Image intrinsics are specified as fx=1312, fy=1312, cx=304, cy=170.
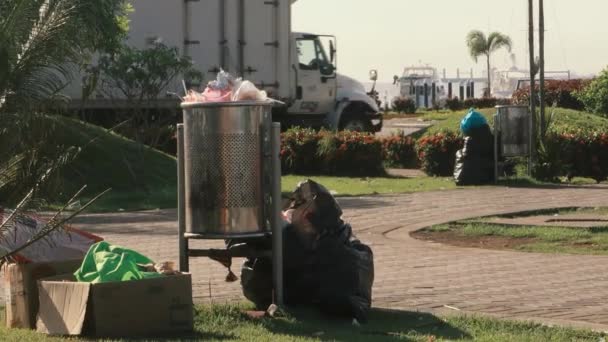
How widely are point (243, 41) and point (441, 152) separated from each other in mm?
7630

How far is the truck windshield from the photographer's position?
1329 inches

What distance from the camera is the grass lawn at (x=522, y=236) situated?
13195mm

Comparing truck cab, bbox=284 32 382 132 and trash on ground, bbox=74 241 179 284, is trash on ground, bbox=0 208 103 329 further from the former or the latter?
truck cab, bbox=284 32 382 132

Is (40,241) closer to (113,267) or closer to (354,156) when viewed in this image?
(113,267)

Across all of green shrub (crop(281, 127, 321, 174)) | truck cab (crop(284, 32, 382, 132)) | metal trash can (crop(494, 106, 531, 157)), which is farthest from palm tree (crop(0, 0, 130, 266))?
truck cab (crop(284, 32, 382, 132))

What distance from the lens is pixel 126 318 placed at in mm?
8055

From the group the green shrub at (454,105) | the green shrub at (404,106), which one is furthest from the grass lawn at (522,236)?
the green shrub at (404,106)

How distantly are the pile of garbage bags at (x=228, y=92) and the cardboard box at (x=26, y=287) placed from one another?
4.63ft

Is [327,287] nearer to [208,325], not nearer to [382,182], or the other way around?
[208,325]

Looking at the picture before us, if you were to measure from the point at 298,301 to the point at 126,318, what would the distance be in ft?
4.76

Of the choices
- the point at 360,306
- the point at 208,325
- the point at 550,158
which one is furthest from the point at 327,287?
the point at 550,158

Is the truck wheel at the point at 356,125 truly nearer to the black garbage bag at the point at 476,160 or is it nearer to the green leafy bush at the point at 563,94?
the green leafy bush at the point at 563,94

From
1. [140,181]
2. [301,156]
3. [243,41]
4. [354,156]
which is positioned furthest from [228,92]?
[243,41]

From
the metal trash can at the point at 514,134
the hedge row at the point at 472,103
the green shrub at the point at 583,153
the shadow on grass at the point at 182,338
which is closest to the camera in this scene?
the shadow on grass at the point at 182,338
